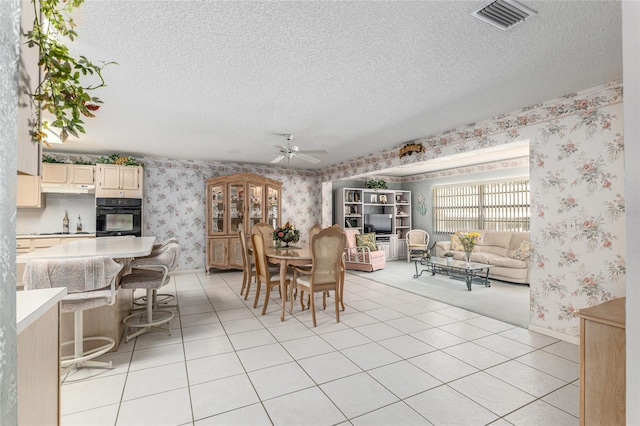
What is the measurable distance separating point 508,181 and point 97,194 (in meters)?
7.99

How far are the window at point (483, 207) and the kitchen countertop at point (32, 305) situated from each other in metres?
7.26

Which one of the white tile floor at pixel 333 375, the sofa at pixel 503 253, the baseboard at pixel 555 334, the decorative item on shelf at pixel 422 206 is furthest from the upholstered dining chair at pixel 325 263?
the decorative item on shelf at pixel 422 206

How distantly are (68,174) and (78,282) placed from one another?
159 inches

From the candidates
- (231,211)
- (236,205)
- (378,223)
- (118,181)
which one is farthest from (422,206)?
(118,181)

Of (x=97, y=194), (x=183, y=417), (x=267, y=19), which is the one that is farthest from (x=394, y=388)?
(x=97, y=194)

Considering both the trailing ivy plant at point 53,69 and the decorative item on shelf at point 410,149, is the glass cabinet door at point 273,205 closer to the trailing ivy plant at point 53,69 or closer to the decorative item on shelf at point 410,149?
the decorative item on shelf at point 410,149

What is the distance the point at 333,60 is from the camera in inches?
90.8

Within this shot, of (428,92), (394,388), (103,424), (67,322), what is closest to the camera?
(103,424)

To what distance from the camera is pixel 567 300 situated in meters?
2.98

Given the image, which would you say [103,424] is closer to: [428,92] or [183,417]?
[183,417]

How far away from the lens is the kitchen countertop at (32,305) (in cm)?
91

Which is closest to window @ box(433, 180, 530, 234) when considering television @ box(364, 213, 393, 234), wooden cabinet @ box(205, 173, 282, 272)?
television @ box(364, 213, 393, 234)

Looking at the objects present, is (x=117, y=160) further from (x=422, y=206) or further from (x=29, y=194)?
(x=422, y=206)

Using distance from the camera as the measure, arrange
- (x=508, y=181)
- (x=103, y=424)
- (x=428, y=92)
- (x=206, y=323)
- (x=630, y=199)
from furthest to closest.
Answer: (x=508, y=181) < (x=206, y=323) < (x=428, y=92) < (x=103, y=424) < (x=630, y=199)
